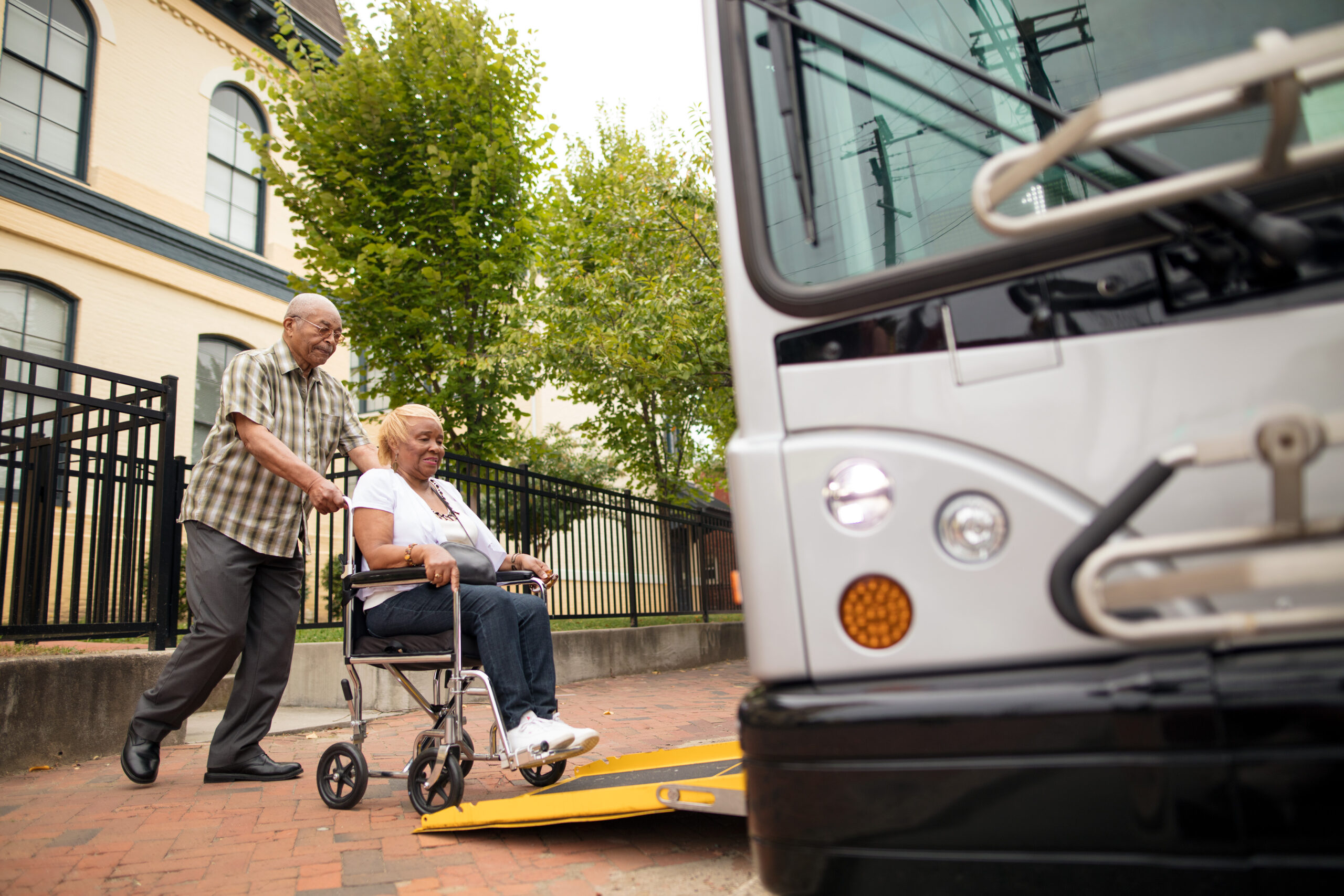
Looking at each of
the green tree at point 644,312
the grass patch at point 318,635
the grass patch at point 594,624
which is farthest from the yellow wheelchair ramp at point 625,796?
the green tree at point 644,312

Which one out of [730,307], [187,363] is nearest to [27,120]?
[187,363]

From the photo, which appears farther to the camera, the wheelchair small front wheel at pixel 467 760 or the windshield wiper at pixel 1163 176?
the wheelchair small front wheel at pixel 467 760

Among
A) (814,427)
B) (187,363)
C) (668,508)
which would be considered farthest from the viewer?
(187,363)

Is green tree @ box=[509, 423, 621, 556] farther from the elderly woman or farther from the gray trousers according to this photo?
the elderly woman

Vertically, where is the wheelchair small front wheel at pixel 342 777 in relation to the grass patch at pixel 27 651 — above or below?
below

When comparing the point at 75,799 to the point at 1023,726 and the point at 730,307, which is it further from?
the point at 1023,726

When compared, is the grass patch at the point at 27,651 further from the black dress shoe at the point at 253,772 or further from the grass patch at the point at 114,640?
the black dress shoe at the point at 253,772

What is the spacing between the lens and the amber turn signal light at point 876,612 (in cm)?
164

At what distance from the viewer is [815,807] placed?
1.54 m

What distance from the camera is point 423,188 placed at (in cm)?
922

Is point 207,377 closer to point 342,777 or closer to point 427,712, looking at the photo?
point 342,777

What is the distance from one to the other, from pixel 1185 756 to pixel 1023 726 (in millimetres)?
232

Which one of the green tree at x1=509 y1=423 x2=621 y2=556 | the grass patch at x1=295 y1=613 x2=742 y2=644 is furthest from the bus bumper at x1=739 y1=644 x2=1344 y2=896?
the green tree at x1=509 y1=423 x2=621 y2=556

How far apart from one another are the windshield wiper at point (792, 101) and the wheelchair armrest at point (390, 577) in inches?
81.8
